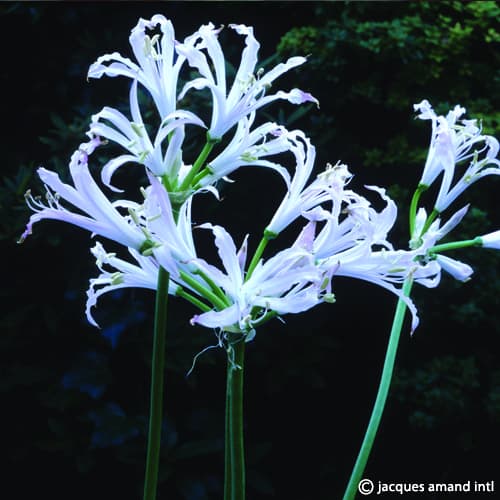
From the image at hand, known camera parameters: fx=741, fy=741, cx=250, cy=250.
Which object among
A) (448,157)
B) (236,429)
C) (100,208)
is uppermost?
(448,157)

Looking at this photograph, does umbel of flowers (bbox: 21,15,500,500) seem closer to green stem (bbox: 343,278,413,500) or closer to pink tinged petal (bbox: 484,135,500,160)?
green stem (bbox: 343,278,413,500)

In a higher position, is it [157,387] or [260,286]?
[260,286]

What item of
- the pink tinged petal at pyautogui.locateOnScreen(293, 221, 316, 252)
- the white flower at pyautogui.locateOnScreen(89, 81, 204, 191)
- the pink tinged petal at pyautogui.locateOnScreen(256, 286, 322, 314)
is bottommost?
the pink tinged petal at pyautogui.locateOnScreen(256, 286, 322, 314)

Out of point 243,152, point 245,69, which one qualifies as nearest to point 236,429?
point 243,152

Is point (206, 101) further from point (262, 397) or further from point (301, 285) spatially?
point (301, 285)

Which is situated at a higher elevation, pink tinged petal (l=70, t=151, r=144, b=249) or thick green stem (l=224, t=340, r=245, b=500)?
pink tinged petal (l=70, t=151, r=144, b=249)

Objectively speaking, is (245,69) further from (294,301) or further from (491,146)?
(491,146)

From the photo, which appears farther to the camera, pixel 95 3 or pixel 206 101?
pixel 95 3

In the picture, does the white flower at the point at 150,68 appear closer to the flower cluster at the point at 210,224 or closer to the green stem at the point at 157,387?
the flower cluster at the point at 210,224

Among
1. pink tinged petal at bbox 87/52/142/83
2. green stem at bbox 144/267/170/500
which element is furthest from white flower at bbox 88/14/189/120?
green stem at bbox 144/267/170/500

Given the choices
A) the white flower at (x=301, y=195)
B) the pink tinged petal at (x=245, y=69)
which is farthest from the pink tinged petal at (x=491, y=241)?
the pink tinged petal at (x=245, y=69)

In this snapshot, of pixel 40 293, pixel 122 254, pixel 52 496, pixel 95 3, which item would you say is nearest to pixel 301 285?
pixel 122 254
